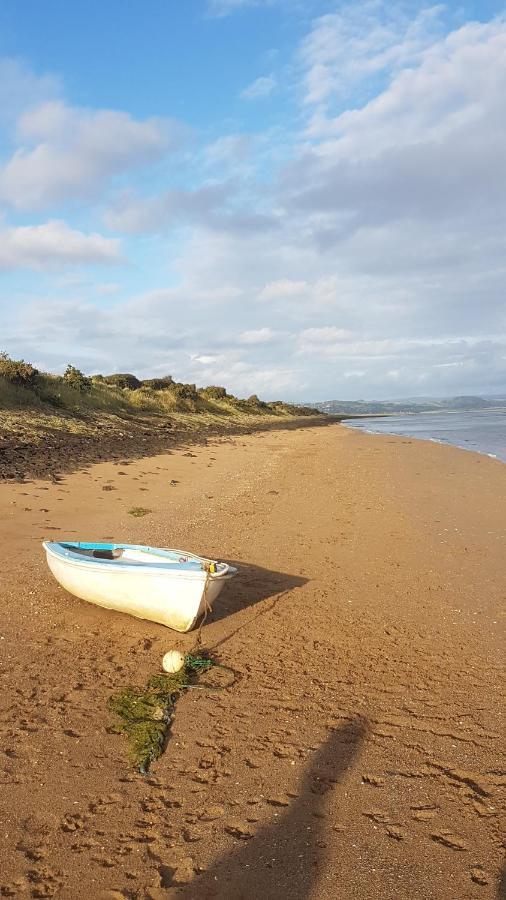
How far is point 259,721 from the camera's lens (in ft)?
17.0

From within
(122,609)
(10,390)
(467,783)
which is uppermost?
(10,390)

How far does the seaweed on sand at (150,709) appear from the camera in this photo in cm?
468

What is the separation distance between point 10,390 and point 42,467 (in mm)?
11781

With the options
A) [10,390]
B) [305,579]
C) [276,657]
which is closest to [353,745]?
[276,657]

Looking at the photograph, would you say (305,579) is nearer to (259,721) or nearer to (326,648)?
(326,648)

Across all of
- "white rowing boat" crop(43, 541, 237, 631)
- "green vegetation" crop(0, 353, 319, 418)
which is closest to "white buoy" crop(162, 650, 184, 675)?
"white rowing boat" crop(43, 541, 237, 631)

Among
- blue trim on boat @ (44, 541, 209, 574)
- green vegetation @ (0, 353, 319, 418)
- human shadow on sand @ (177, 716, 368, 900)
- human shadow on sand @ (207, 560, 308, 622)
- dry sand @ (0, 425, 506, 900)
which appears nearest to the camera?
human shadow on sand @ (177, 716, 368, 900)

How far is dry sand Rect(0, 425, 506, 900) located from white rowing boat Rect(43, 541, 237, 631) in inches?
13.6

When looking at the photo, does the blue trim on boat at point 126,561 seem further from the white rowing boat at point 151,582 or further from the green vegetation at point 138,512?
the green vegetation at point 138,512

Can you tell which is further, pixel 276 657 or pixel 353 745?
pixel 276 657

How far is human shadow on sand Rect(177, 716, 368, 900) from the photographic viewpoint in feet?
10.9

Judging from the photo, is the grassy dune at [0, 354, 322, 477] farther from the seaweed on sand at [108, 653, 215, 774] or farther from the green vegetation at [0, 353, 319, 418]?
the seaweed on sand at [108, 653, 215, 774]

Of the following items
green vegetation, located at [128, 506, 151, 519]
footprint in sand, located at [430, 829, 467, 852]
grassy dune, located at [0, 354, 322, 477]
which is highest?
grassy dune, located at [0, 354, 322, 477]

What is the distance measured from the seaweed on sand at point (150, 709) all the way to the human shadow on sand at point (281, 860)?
117 cm
